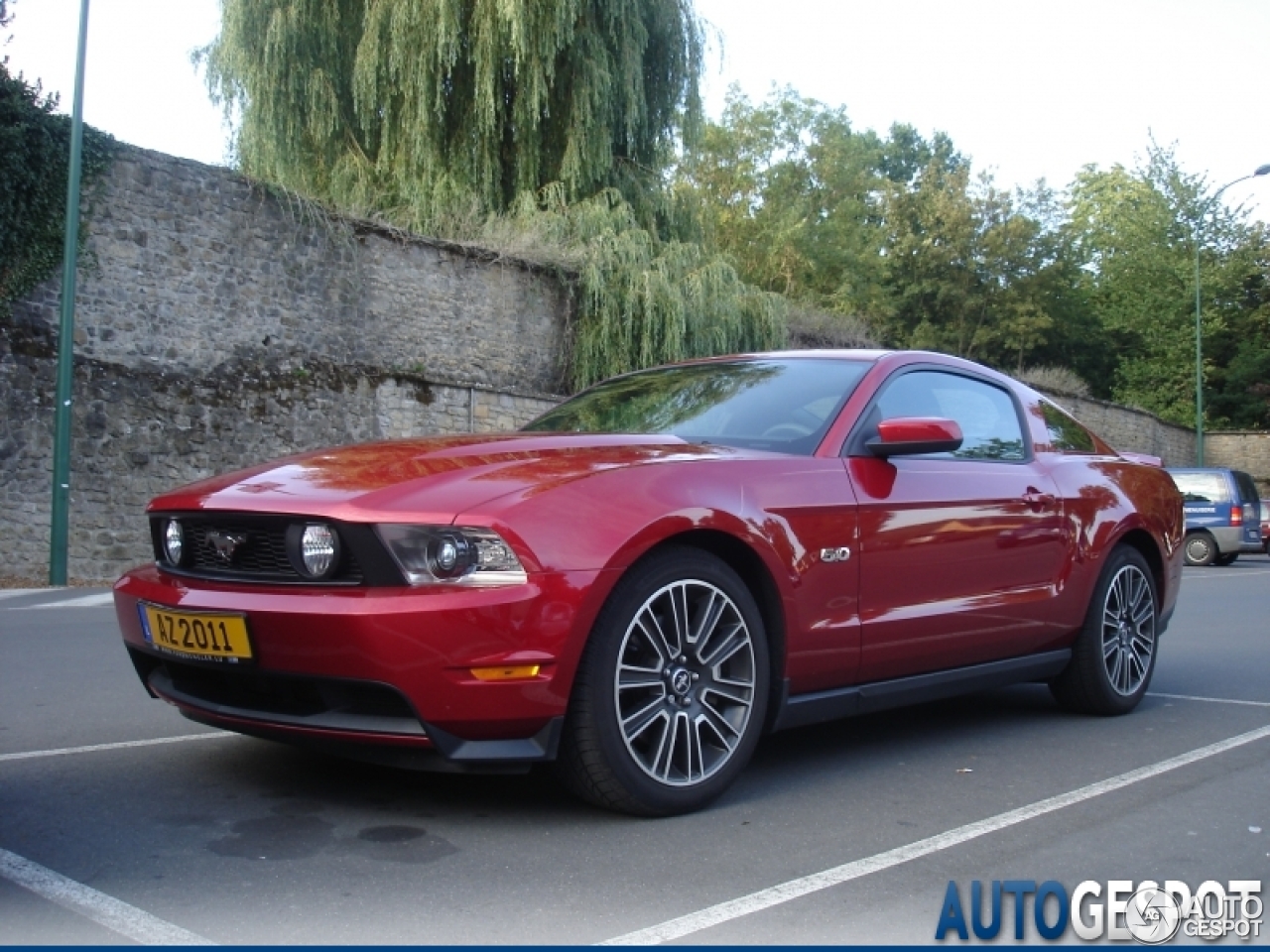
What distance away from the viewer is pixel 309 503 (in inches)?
151

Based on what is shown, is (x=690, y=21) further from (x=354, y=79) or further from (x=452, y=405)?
(x=452, y=405)

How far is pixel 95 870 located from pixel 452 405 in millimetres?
17527

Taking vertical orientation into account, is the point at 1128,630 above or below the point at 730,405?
below

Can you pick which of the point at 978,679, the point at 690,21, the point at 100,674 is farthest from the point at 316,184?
the point at 978,679

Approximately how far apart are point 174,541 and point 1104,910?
2906mm

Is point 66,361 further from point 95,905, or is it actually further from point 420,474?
point 95,905

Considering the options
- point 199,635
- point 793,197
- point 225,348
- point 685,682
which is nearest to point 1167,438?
point 793,197

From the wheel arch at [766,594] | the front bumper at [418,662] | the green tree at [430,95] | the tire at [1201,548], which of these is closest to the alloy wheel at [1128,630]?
the wheel arch at [766,594]

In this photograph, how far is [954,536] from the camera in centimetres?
507

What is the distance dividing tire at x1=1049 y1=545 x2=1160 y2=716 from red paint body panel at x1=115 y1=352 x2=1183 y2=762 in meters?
0.13

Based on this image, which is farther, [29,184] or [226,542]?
[29,184]

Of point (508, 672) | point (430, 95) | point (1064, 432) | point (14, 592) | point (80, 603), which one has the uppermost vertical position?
point (430, 95)

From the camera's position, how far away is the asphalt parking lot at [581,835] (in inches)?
123

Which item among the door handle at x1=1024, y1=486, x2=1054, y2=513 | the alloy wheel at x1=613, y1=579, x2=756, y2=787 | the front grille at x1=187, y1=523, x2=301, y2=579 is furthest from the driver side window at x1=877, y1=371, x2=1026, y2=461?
the front grille at x1=187, y1=523, x2=301, y2=579
